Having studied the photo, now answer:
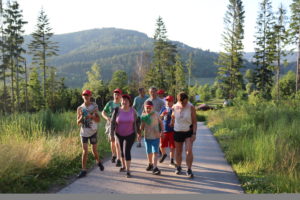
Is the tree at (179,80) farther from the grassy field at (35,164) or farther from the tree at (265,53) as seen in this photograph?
the grassy field at (35,164)

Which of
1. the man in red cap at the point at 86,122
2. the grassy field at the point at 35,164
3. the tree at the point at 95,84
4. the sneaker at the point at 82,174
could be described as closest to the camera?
the grassy field at the point at 35,164

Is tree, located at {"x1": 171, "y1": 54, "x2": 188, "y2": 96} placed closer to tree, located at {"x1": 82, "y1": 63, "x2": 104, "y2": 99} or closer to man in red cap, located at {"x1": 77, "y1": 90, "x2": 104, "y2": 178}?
tree, located at {"x1": 82, "y1": 63, "x2": 104, "y2": 99}

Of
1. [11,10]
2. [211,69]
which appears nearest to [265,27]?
[11,10]

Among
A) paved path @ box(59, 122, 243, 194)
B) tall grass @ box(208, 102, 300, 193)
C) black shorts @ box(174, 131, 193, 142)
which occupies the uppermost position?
black shorts @ box(174, 131, 193, 142)

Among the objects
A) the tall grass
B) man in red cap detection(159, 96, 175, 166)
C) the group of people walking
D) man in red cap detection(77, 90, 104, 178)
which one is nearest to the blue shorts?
the group of people walking

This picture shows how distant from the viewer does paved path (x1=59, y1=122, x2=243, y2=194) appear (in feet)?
17.6

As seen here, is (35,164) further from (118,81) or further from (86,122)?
(118,81)

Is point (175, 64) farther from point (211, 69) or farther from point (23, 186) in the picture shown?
point (211, 69)

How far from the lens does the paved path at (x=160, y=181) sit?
5.36m

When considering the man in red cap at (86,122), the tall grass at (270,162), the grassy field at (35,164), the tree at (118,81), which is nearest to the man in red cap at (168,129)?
the tall grass at (270,162)

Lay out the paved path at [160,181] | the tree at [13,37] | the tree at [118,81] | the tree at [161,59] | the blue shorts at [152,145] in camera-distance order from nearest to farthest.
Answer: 1. the paved path at [160,181]
2. the blue shorts at [152,145]
3. the tree at [13,37]
4. the tree at [161,59]
5. the tree at [118,81]

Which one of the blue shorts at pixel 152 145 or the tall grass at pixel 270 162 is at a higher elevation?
the blue shorts at pixel 152 145

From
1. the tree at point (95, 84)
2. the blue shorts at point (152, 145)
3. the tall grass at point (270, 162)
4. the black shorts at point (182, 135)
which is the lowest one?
the tall grass at point (270, 162)

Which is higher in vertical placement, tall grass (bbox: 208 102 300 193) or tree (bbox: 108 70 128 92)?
tree (bbox: 108 70 128 92)
